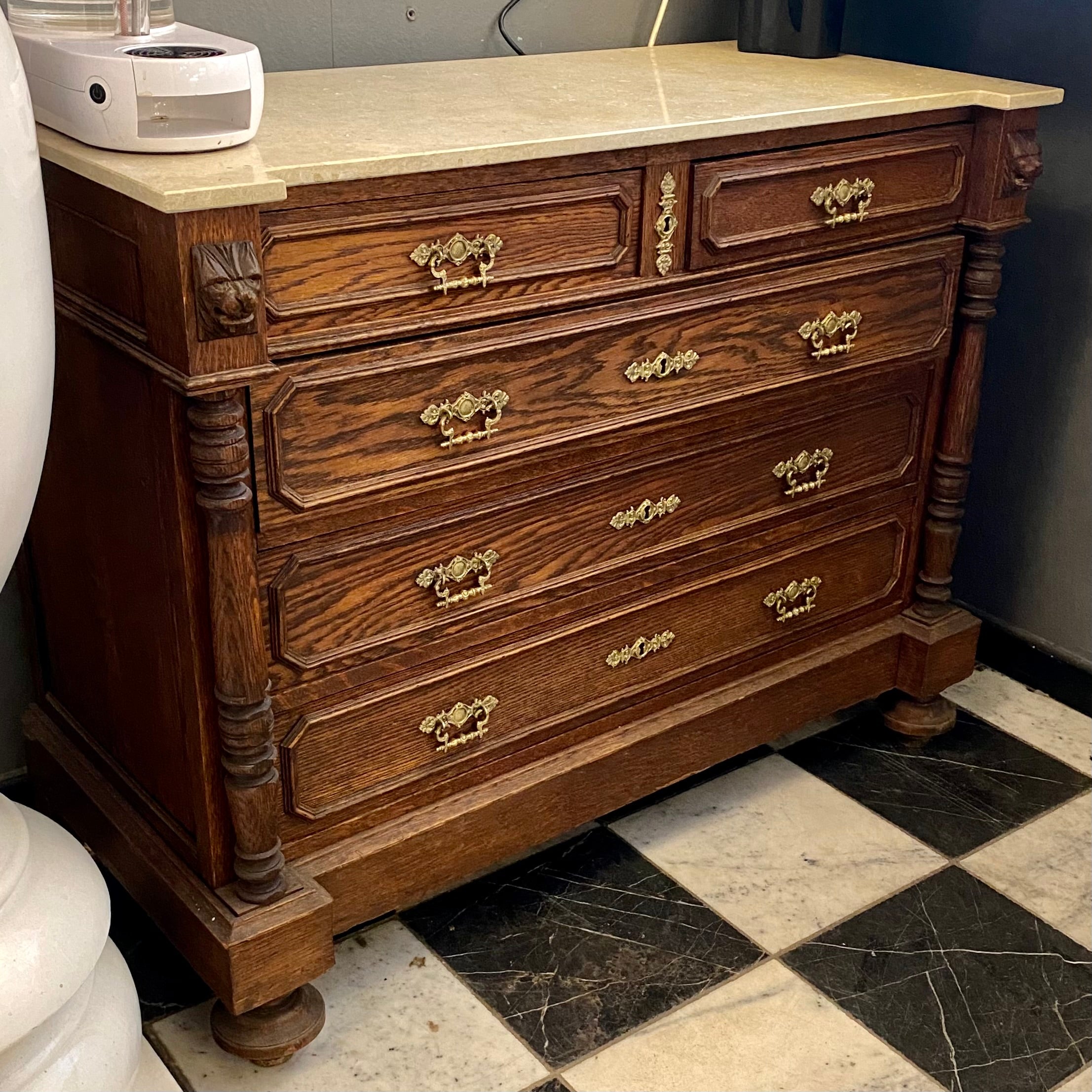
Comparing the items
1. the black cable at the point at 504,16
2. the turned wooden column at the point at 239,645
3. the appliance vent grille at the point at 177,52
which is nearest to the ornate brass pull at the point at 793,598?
the turned wooden column at the point at 239,645

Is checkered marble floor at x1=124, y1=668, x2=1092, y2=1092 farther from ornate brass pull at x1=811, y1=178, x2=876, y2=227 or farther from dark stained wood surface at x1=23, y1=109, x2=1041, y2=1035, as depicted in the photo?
ornate brass pull at x1=811, y1=178, x2=876, y2=227

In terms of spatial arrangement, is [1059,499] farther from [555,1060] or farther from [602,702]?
[555,1060]

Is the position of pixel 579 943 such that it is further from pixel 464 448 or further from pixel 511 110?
pixel 511 110

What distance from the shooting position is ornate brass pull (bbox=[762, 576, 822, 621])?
1.91m

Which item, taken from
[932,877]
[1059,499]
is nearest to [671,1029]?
[932,877]

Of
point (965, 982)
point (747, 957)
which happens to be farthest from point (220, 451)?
point (965, 982)

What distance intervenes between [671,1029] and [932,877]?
484 mm

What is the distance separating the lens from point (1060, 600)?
89.2 inches

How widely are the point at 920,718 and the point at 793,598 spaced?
1.28 ft

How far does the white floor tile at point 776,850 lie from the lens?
1.80 m

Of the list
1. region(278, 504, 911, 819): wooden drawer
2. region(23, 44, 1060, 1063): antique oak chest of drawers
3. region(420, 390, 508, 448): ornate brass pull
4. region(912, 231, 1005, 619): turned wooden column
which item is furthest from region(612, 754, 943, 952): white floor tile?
region(420, 390, 508, 448): ornate brass pull

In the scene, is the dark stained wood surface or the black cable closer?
the dark stained wood surface

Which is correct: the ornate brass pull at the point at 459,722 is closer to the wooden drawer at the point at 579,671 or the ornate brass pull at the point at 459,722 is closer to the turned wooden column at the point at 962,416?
the wooden drawer at the point at 579,671

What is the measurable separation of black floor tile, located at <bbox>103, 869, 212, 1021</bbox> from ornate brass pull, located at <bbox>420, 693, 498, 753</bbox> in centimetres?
39
